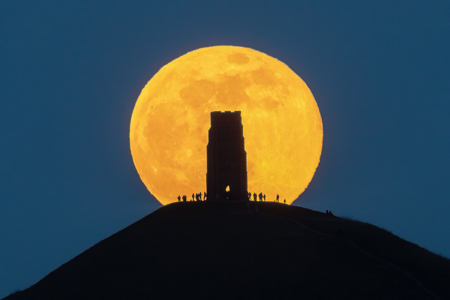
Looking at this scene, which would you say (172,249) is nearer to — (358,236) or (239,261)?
(239,261)

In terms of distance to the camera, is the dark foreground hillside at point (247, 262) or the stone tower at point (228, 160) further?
the stone tower at point (228, 160)

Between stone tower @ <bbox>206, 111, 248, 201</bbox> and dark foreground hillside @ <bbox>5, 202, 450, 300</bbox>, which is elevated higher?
stone tower @ <bbox>206, 111, 248, 201</bbox>

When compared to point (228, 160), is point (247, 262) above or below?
below

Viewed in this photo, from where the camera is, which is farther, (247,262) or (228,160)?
(228,160)

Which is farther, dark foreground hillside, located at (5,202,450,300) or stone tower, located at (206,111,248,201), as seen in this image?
stone tower, located at (206,111,248,201)

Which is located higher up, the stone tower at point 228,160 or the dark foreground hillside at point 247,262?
the stone tower at point 228,160
